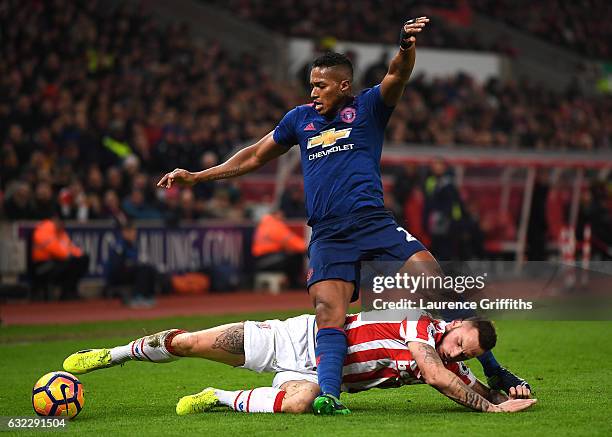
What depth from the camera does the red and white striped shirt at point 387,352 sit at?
7.11 m

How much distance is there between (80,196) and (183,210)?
1915 mm

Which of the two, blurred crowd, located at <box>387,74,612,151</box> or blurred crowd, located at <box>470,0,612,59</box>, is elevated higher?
blurred crowd, located at <box>470,0,612,59</box>

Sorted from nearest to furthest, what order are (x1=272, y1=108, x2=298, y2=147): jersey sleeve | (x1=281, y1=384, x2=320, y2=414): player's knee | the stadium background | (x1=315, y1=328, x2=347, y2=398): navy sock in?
1. (x1=315, y1=328, x2=347, y2=398): navy sock
2. (x1=281, y1=384, x2=320, y2=414): player's knee
3. (x1=272, y1=108, x2=298, y2=147): jersey sleeve
4. the stadium background

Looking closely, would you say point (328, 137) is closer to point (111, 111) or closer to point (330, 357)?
point (330, 357)

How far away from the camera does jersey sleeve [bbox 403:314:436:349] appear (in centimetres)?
706

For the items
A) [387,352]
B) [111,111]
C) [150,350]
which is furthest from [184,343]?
[111,111]

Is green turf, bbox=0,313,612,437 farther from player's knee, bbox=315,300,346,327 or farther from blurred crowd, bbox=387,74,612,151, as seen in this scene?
blurred crowd, bbox=387,74,612,151

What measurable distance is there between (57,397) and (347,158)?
251cm

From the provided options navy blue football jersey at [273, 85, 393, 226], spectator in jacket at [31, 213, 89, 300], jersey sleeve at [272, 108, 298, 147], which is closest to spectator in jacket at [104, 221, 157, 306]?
spectator in jacket at [31, 213, 89, 300]

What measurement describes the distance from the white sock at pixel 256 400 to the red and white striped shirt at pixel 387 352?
1.54 ft

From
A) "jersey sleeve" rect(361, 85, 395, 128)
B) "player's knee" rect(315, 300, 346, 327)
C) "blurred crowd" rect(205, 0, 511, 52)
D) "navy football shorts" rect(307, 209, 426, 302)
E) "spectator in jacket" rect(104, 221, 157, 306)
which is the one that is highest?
"blurred crowd" rect(205, 0, 511, 52)

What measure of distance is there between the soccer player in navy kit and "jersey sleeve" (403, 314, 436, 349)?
38 centimetres

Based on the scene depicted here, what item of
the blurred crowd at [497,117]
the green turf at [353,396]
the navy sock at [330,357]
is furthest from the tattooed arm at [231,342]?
the blurred crowd at [497,117]

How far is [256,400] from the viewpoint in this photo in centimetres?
729
